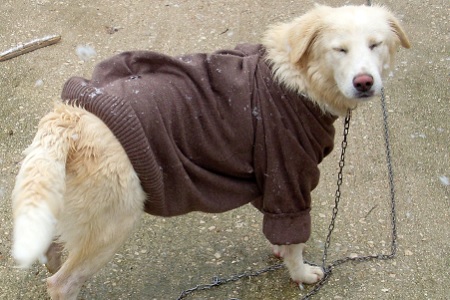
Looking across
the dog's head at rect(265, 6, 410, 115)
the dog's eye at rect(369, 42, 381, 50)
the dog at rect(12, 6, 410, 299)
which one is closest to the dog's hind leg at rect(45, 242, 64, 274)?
the dog at rect(12, 6, 410, 299)

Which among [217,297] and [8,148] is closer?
[217,297]

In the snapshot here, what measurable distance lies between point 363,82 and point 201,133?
2.36 ft

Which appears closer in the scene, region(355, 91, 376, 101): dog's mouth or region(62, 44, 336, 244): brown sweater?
region(62, 44, 336, 244): brown sweater

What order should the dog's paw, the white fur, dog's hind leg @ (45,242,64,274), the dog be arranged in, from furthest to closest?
the dog's paw < dog's hind leg @ (45,242,64,274) < the dog < the white fur

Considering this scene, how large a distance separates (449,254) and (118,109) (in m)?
1.98

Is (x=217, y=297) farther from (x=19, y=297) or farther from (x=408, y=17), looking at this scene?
(x=408, y=17)

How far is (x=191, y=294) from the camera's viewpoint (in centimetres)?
312

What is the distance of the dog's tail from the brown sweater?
0.16m

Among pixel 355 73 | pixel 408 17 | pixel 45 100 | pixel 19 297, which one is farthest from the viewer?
pixel 408 17

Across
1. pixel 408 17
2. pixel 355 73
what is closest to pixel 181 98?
pixel 355 73

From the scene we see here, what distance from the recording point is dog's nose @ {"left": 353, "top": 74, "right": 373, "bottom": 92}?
8.51ft

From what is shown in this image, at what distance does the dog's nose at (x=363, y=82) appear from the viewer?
259cm

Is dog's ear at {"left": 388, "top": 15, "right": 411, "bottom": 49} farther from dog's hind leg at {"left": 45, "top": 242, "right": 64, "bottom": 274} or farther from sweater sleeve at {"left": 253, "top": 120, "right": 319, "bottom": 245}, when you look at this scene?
dog's hind leg at {"left": 45, "top": 242, "right": 64, "bottom": 274}

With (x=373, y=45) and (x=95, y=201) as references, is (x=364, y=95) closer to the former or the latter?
(x=373, y=45)
